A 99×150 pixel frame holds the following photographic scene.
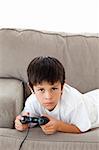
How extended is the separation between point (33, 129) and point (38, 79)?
0.71 ft

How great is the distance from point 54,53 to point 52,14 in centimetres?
39

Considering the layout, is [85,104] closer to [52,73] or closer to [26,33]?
[52,73]

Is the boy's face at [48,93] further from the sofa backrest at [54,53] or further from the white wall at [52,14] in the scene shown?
the white wall at [52,14]

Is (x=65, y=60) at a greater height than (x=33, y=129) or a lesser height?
greater

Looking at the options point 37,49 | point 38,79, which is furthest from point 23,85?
point 38,79

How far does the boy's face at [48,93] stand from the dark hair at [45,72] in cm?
2

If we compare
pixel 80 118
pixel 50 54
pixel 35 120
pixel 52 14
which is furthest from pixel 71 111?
pixel 52 14

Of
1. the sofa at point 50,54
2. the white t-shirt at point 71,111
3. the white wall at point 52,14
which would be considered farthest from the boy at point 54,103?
the white wall at point 52,14

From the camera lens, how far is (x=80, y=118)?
52.8 inches

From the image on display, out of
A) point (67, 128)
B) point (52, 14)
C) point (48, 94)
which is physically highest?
point (52, 14)

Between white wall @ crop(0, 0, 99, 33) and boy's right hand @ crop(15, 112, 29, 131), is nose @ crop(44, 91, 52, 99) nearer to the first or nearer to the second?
boy's right hand @ crop(15, 112, 29, 131)

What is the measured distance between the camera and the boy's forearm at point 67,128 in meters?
1.29

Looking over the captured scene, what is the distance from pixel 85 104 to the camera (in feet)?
4.91

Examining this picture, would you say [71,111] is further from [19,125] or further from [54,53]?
[54,53]
